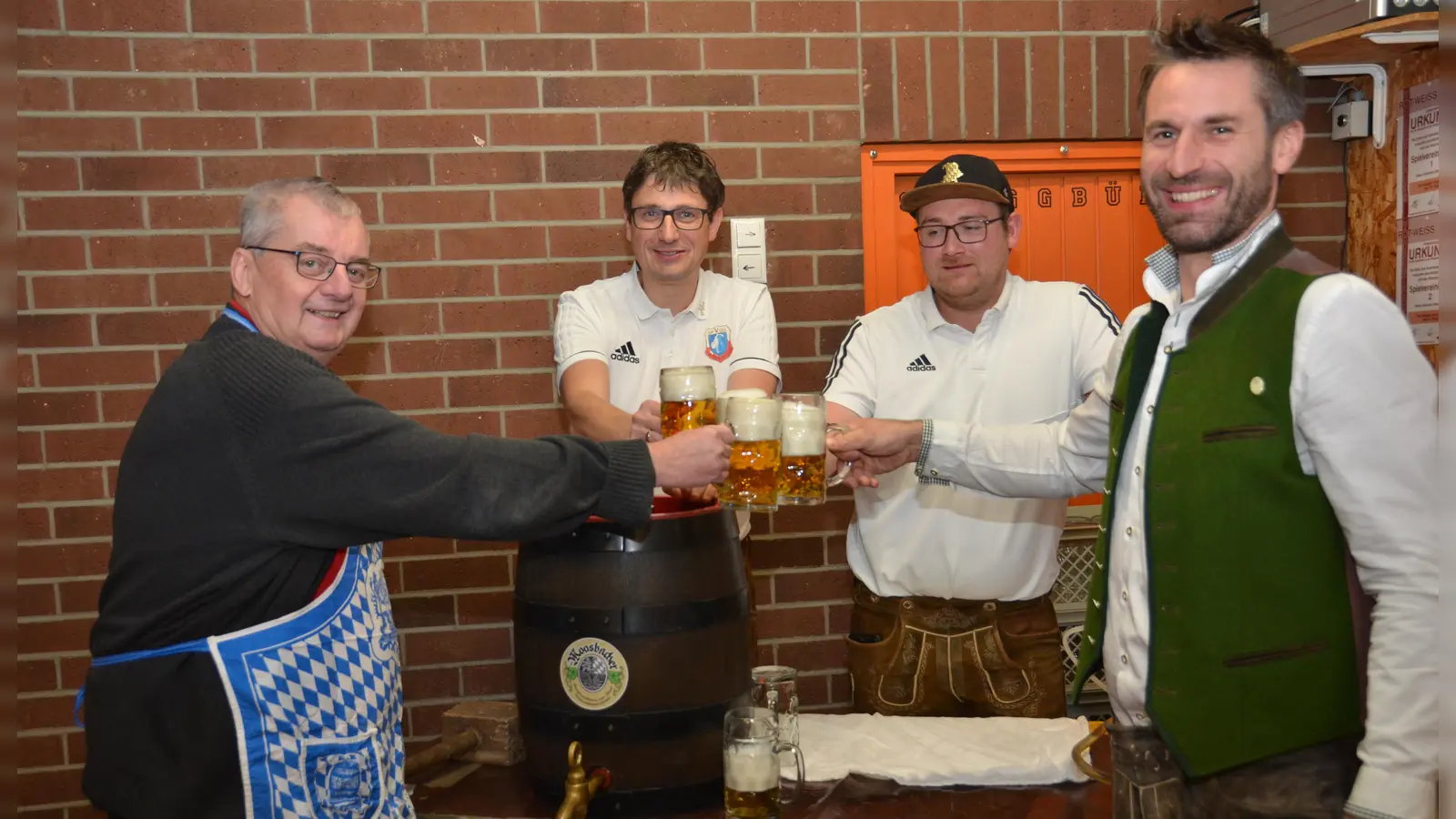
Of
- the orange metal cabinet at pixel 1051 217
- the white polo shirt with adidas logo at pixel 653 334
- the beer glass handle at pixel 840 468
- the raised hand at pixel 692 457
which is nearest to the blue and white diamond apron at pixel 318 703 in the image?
the raised hand at pixel 692 457

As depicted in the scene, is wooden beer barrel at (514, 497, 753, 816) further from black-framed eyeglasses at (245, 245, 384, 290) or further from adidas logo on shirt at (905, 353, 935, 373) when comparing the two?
adidas logo on shirt at (905, 353, 935, 373)

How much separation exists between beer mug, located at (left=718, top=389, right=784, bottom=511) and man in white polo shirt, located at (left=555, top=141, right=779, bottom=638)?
35.4 inches

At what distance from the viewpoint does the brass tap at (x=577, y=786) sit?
1686mm

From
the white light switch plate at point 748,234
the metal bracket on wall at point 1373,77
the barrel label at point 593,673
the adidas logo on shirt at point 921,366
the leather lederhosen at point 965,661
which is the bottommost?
the leather lederhosen at point 965,661

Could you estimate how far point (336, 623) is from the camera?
159 cm

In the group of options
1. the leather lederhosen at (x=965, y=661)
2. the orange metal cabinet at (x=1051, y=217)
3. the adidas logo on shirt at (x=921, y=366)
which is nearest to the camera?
the leather lederhosen at (x=965, y=661)

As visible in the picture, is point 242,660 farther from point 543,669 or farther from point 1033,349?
point 1033,349

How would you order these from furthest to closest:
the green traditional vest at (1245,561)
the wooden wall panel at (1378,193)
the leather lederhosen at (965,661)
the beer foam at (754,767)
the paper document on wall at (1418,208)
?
the wooden wall panel at (1378,193)
the paper document on wall at (1418,208)
the leather lederhosen at (965,661)
the beer foam at (754,767)
the green traditional vest at (1245,561)

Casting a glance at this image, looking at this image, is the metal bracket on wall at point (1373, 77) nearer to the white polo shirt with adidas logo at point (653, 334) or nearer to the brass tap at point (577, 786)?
the white polo shirt with adidas logo at point (653, 334)

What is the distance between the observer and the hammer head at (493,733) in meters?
2.04

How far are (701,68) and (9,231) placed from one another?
2921 millimetres

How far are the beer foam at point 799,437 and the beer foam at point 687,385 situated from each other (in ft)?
0.52

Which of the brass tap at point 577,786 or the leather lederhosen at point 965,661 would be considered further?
the leather lederhosen at point 965,661

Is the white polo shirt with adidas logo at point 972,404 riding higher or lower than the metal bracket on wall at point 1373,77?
lower
